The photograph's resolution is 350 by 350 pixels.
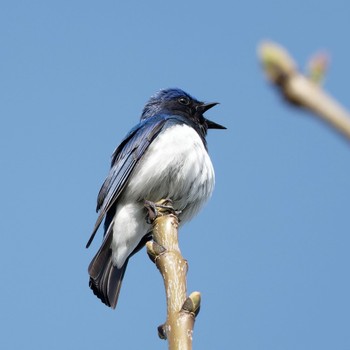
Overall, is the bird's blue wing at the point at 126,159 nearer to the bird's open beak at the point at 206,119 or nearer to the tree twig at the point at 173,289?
the bird's open beak at the point at 206,119

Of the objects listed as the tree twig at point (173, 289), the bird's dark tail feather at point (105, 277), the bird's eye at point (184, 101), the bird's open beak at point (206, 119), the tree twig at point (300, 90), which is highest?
the bird's eye at point (184, 101)

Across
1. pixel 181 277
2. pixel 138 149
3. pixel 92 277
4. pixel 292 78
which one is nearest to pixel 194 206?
pixel 138 149

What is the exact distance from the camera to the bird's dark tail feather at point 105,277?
6293 mm

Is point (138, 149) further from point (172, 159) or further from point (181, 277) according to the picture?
point (181, 277)

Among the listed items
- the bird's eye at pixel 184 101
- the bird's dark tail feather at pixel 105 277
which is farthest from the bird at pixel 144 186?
the bird's eye at pixel 184 101

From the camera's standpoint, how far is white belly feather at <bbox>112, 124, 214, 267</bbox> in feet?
22.6

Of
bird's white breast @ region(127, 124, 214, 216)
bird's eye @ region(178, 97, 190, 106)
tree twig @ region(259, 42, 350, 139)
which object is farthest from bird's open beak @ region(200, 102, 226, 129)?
tree twig @ region(259, 42, 350, 139)

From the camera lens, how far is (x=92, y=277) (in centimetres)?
641

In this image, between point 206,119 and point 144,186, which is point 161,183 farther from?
point 206,119

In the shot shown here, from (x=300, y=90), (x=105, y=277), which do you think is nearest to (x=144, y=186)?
(x=105, y=277)

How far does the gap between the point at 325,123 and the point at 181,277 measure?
2384 mm

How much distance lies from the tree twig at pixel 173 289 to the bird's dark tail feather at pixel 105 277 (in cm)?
253

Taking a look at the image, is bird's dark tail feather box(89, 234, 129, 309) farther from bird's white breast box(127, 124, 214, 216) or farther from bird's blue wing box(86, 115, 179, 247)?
bird's white breast box(127, 124, 214, 216)

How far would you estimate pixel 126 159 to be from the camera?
7.31 metres
